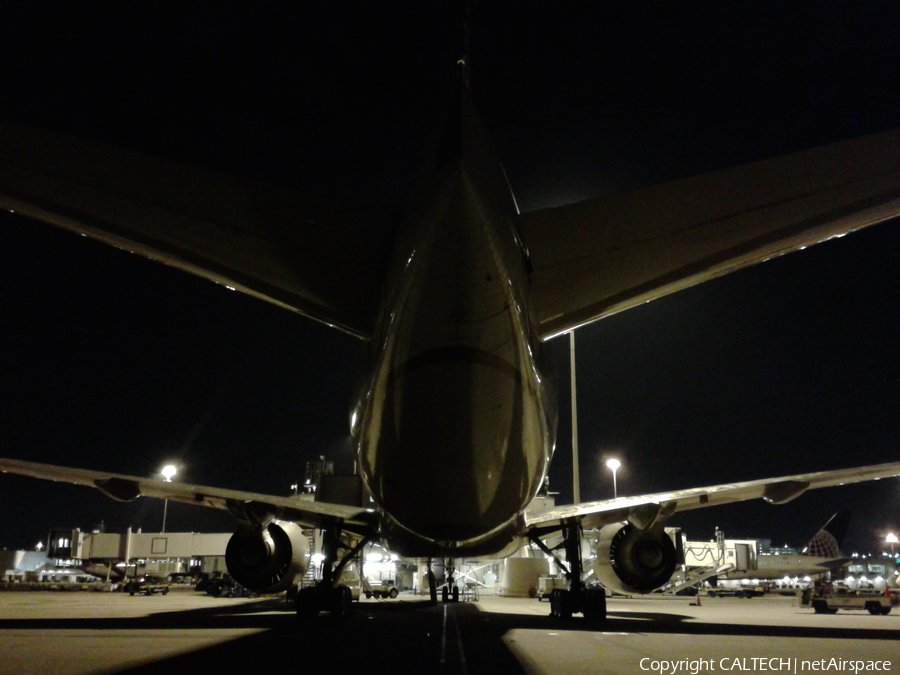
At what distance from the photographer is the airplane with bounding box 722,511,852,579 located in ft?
156

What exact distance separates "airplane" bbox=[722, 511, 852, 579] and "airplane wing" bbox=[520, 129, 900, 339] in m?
44.5

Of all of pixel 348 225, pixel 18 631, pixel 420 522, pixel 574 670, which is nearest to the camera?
pixel 574 670

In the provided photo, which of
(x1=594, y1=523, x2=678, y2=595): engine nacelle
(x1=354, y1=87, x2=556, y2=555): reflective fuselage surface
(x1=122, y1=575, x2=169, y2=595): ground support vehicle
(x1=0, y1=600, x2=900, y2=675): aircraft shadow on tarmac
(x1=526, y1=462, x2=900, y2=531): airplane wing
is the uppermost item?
(x1=354, y1=87, x2=556, y2=555): reflective fuselage surface

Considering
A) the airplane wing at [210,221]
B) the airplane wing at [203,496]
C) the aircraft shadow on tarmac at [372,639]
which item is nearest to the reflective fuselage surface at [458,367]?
the airplane wing at [210,221]

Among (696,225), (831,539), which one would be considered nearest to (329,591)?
(696,225)

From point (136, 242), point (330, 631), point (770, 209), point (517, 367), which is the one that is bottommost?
point (330, 631)

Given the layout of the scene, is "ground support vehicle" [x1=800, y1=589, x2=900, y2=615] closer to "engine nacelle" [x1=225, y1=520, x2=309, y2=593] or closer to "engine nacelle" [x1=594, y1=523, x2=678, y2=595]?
"engine nacelle" [x1=594, y1=523, x2=678, y2=595]

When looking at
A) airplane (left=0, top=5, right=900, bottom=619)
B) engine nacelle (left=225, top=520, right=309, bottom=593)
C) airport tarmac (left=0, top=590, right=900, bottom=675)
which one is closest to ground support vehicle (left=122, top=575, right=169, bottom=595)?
airport tarmac (left=0, top=590, right=900, bottom=675)

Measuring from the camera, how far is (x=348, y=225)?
23.5 feet

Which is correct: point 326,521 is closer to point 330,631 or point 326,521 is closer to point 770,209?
point 330,631

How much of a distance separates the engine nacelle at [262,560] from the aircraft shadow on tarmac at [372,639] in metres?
0.74

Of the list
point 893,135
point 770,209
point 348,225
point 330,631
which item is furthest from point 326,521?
point 893,135

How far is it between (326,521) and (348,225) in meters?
9.29

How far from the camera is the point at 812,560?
49.5m
